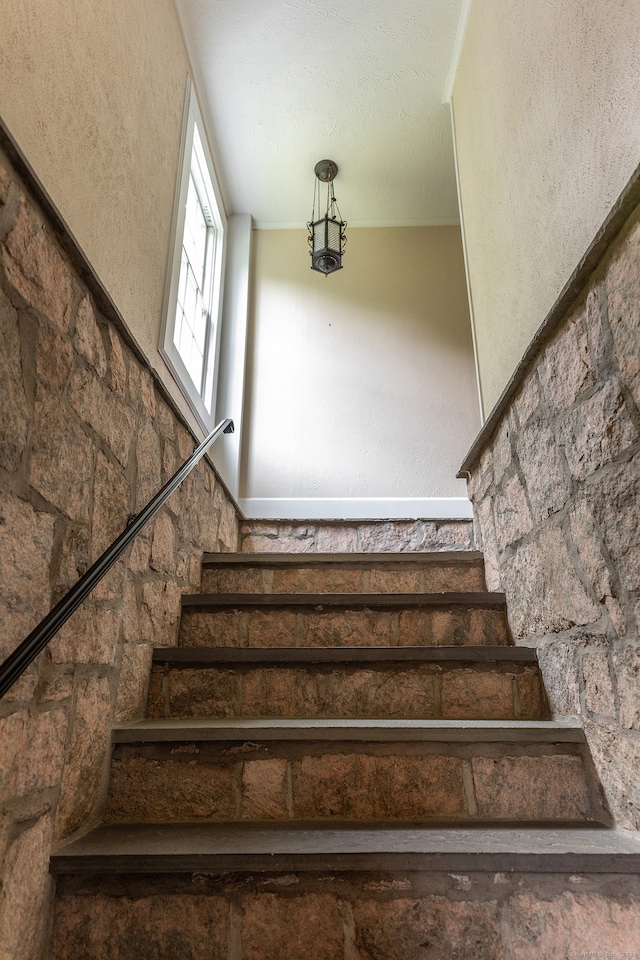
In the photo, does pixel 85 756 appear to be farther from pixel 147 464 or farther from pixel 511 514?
pixel 511 514

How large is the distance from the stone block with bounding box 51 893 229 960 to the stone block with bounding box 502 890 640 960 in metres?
0.59

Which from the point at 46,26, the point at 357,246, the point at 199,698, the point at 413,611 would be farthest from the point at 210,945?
the point at 357,246

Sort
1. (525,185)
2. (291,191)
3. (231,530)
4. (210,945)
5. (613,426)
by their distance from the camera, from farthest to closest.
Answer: (291,191)
(231,530)
(525,185)
(613,426)
(210,945)

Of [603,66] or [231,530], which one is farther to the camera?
[231,530]

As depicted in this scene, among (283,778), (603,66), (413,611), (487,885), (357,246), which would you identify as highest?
(357,246)

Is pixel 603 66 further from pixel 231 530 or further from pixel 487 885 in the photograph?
pixel 231 530

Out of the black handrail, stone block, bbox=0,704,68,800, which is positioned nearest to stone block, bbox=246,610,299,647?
the black handrail

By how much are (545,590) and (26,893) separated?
4.88 feet

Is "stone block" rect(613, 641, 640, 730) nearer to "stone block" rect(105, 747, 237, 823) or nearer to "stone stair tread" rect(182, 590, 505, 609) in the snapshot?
"stone stair tread" rect(182, 590, 505, 609)

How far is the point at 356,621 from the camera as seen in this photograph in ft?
6.83

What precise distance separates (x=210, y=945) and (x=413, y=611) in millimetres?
1164

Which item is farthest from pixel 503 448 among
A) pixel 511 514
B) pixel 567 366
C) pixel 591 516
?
pixel 591 516

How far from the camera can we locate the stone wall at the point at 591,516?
4.28 feet

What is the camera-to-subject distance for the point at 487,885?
1.18 meters
